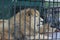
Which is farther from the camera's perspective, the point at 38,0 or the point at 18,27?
the point at 38,0

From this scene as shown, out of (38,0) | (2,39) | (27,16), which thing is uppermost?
(38,0)

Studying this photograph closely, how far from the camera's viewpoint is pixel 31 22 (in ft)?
10.5

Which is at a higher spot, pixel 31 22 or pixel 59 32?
pixel 31 22

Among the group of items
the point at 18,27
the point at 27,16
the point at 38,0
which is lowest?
the point at 18,27

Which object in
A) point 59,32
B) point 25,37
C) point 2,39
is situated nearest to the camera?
point 2,39

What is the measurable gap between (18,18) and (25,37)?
363 millimetres

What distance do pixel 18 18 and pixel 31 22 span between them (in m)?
0.25

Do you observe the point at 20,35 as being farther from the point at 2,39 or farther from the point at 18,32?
the point at 2,39

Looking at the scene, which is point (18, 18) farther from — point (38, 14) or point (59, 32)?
point (59, 32)

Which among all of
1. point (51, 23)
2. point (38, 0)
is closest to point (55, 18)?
point (51, 23)

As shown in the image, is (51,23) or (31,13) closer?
(31,13)

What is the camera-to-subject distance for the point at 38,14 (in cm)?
319

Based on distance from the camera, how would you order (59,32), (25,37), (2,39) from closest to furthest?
(2,39) → (25,37) → (59,32)

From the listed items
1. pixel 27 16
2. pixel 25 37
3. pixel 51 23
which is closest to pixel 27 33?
pixel 25 37
